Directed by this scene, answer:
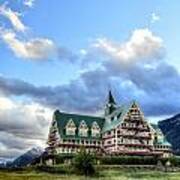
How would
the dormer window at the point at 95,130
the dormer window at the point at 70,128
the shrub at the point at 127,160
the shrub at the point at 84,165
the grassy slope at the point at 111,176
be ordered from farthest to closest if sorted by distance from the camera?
the dormer window at the point at 95,130, the dormer window at the point at 70,128, the shrub at the point at 127,160, the shrub at the point at 84,165, the grassy slope at the point at 111,176

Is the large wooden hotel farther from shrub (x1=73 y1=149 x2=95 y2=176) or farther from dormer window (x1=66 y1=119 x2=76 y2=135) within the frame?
shrub (x1=73 y1=149 x2=95 y2=176)

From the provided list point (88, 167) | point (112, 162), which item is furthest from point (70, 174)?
Result: point (112, 162)

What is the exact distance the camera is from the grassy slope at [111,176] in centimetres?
8281

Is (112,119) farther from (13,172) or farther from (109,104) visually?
(13,172)

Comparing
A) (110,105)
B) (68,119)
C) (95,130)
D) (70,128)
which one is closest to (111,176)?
(70,128)

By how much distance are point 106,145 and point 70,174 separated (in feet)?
177

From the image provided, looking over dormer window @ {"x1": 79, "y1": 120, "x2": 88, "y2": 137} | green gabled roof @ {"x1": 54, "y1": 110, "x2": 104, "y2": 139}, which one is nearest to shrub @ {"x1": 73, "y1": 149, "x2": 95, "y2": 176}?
green gabled roof @ {"x1": 54, "y1": 110, "x2": 104, "y2": 139}

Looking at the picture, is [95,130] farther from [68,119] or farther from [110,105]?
[110,105]

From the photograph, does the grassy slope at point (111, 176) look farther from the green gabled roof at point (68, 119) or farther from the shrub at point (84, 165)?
the green gabled roof at point (68, 119)

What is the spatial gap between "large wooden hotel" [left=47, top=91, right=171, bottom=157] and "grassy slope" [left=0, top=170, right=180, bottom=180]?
120ft

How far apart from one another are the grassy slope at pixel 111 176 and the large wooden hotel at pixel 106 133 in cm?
3656

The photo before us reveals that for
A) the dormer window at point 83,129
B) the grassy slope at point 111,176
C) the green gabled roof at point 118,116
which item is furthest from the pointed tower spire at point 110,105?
the grassy slope at point 111,176

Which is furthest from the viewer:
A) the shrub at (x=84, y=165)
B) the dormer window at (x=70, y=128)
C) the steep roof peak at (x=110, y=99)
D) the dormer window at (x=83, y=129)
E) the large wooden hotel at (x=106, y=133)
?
the steep roof peak at (x=110, y=99)

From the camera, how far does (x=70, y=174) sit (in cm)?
9194
